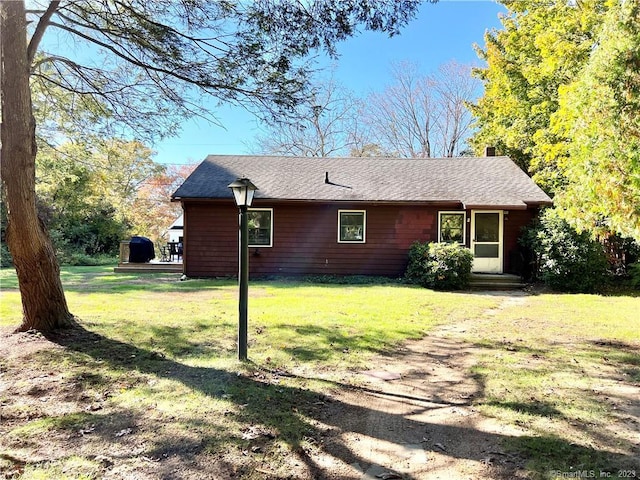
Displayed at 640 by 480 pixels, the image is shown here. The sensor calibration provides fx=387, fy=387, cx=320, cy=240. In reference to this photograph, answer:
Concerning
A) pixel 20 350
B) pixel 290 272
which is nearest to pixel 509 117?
pixel 290 272

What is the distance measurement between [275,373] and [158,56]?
4.31 metres

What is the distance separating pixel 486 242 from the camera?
1210 centimetres

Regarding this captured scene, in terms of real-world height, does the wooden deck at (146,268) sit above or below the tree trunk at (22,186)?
below

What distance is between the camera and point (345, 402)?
335 cm

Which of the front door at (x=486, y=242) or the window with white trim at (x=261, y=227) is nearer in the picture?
the front door at (x=486, y=242)

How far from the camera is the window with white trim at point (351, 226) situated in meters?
12.4

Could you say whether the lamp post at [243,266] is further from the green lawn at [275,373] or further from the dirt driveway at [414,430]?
the dirt driveway at [414,430]

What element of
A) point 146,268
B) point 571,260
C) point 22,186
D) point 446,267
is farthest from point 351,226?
point 22,186

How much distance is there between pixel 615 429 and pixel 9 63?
655cm

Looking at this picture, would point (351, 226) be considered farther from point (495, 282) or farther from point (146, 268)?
point (146, 268)

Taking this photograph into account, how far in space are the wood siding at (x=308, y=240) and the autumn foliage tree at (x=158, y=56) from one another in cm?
661

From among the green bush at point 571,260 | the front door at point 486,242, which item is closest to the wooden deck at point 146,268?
the front door at point 486,242

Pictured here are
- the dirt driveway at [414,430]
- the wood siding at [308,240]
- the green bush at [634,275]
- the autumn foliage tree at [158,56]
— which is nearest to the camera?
the dirt driveway at [414,430]

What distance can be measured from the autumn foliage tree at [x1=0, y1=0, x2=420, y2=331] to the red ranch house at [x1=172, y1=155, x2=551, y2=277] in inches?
249
